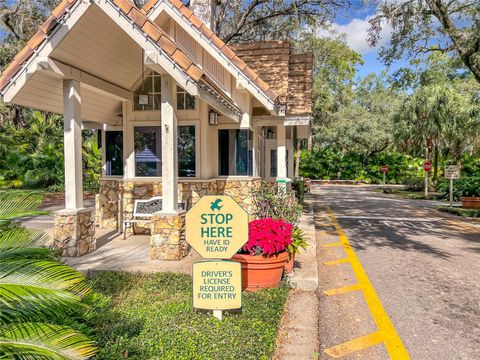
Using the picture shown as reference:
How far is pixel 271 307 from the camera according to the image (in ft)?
14.4

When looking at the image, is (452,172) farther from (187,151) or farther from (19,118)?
(19,118)

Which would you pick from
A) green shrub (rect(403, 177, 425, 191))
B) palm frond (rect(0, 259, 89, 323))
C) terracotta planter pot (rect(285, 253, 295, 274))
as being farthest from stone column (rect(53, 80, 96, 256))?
green shrub (rect(403, 177, 425, 191))

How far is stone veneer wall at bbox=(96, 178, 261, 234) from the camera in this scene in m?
8.41

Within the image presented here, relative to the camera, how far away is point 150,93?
8656mm

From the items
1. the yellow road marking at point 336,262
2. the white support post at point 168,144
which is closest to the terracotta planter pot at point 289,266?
the yellow road marking at point 336,262

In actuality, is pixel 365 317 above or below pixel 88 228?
below

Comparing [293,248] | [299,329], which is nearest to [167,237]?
[293,248]

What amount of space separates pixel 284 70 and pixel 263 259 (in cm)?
757

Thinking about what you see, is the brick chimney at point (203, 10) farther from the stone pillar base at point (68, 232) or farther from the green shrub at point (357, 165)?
the green shrub at point (357, 165)

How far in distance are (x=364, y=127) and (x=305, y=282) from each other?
3255 centimetres

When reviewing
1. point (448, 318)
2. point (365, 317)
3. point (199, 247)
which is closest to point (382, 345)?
point (365, 317)

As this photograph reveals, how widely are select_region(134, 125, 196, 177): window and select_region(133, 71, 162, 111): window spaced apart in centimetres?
50

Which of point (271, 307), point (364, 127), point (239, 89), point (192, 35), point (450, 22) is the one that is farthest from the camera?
point (364, 127)

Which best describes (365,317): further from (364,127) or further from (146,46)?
(364,127)
